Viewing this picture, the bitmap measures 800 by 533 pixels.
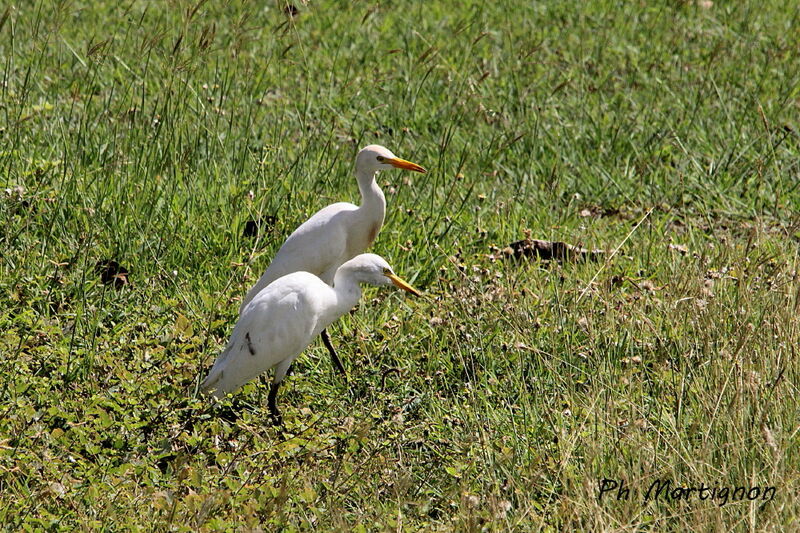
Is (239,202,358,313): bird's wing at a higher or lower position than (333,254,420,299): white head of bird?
lower

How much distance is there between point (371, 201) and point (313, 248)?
1.10 ft

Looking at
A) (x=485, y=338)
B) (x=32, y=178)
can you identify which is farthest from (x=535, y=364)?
(x=32, y=178)

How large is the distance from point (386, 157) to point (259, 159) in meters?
1.15

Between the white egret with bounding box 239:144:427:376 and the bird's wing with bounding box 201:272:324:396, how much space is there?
0.43 metres

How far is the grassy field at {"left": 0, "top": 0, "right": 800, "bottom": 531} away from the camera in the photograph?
125 inches

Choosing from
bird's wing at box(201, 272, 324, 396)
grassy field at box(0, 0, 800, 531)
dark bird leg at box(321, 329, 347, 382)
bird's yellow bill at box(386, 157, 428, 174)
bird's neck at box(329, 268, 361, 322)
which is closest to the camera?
grassy field at box(0, 0, 800, 531)

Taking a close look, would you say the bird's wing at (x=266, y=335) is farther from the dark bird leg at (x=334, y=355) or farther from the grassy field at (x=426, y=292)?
the dark bird leg at (x=334, y=355)

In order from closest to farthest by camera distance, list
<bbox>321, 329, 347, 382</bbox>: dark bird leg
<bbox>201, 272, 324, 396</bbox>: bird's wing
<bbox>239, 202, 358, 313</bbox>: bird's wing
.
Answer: <bbox>201, 272, 324, 396</bbox>: bird's wing
<bbox>321, 329, 347, 382</bbox>: dark bird leg
<bbox>239, 202, 358, 313</bbox>: bird's wing

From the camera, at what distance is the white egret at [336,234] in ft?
14.5

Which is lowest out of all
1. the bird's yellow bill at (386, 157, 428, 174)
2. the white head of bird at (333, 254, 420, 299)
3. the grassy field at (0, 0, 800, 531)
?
the grassy field at (0, 0, 800, 531)

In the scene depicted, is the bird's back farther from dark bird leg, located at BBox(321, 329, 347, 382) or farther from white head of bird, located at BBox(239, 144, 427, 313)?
white head of bird, located at BBox(239, 144, 427, 313)

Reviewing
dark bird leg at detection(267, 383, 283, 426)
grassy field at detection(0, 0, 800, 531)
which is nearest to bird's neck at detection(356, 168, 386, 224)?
grassy field at detection(0, 0, 800, 531)

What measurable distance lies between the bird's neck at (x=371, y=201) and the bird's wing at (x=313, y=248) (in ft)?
0.23

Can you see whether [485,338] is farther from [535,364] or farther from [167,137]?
[167,137]
